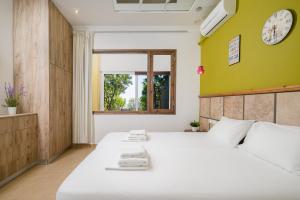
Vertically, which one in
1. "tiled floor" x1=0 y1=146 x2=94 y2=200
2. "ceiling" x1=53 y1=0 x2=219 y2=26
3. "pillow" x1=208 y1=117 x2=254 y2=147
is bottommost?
"tiled floor" x1=0 y1=146 x2=94 y2=200

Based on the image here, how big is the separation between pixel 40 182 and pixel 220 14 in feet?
11.1

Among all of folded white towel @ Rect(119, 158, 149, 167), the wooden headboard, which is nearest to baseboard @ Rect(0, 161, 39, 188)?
folded white towel @ Rect(119, 158, 149, 167)

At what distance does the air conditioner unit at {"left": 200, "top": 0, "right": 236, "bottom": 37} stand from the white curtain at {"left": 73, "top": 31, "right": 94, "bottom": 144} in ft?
8.27

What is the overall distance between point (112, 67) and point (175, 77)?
2.11 m

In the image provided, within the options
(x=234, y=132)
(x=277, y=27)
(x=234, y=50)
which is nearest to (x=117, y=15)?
(x=234, y=50)

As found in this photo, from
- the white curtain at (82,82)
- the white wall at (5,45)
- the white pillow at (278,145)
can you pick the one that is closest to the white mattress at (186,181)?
the white pillow at (278,145)

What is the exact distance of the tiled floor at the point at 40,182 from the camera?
2023 millimetres

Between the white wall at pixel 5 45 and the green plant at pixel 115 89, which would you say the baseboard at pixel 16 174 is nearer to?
the white wall at pixel 5 45

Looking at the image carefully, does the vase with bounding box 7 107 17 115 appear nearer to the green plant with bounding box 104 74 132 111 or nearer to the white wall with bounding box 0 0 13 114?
the white wall with bounding box 0 0 13 114

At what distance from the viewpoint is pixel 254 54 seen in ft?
6.98

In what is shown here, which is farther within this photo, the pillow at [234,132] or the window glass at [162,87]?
the window glass at [162,87]

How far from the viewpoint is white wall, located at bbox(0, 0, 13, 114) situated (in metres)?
2.73

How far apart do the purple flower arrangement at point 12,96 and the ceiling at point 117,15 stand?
1588 millimetres

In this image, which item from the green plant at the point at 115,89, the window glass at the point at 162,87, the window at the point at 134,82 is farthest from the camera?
the green plant at the point at 115,89
